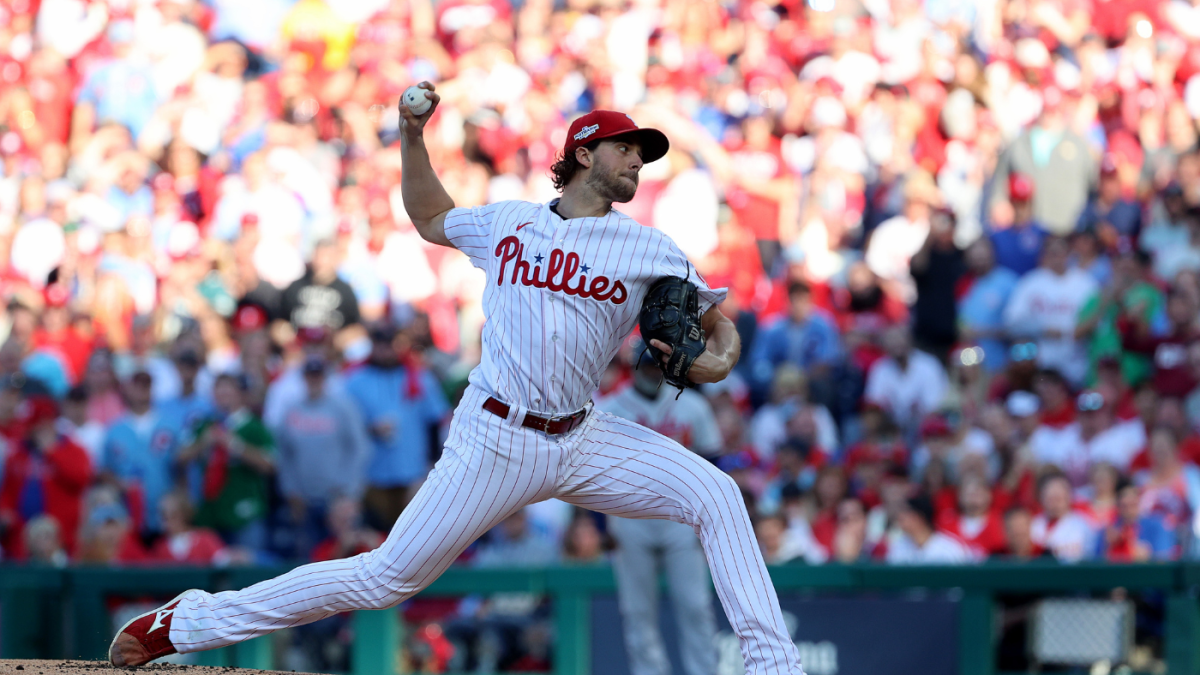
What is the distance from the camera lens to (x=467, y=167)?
11.6 metres

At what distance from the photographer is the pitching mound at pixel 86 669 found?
454cm

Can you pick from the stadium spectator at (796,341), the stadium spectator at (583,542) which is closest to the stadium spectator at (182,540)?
the stadium spectator at (583,542)

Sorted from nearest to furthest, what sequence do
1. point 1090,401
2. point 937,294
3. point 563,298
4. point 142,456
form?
1. point 563,298
2. point 1090,401
3. point 142,456
4. point 937,294

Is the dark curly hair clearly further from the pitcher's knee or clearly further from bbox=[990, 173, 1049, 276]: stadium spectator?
bbox=[990, 173, 1049, 276]: stadium spectator

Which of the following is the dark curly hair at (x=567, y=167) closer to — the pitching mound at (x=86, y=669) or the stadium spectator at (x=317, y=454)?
the pitching mound at (x=86, y=669)

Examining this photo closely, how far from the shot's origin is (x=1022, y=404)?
902 cm

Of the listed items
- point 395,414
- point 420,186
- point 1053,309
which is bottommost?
point 395,414

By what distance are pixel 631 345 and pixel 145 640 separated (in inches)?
214

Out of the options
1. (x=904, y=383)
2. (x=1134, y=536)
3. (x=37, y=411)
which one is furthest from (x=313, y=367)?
(x=1134, y=536)

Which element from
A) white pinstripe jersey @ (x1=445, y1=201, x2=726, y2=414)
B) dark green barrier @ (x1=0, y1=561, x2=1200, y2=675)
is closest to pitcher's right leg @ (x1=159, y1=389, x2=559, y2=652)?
white pinstripe jersey @ (x1=445, y1=201, x2=726, y2=414)

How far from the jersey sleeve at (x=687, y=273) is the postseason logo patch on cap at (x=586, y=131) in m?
0.38

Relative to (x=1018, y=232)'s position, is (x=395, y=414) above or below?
below

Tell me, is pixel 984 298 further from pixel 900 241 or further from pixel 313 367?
pixel 313 367

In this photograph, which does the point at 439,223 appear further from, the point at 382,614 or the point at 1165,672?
the point at 1165,672
